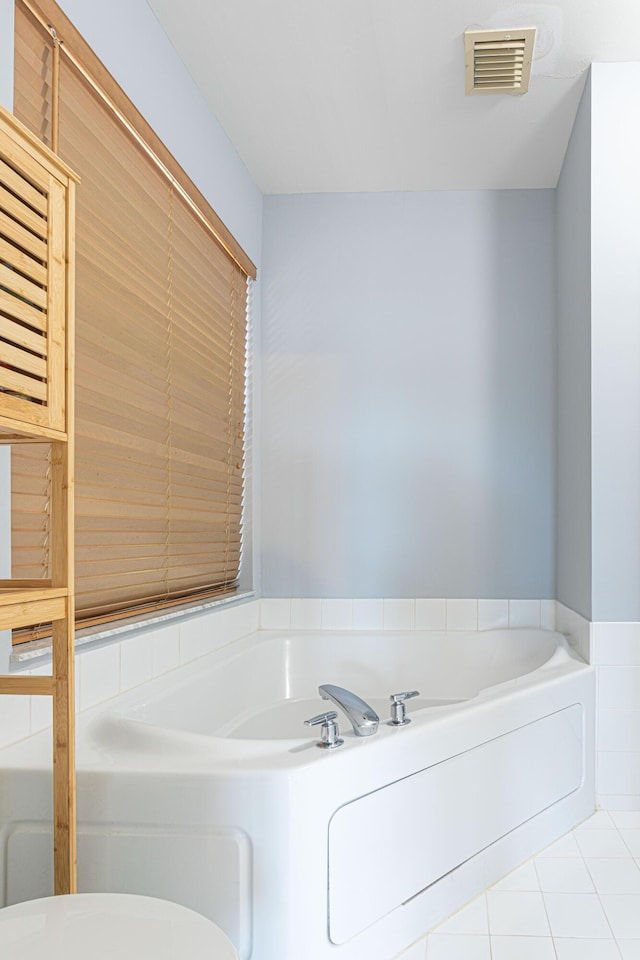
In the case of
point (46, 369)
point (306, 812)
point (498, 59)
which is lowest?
point (306, 812)

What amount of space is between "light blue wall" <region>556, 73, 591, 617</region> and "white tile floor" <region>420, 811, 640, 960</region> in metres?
0.78

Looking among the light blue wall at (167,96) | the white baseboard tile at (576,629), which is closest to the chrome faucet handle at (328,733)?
the white baseboard tile at (576,629)

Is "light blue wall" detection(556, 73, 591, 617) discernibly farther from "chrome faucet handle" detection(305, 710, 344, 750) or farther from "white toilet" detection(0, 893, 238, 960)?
"white toilet" detection(0, 893, 238, 960)

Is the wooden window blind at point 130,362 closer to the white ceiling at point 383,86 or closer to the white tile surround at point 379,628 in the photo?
the white tile surround at point 379,628

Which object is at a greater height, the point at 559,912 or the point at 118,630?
the point at 118,630

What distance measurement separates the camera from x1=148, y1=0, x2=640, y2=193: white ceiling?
255cm

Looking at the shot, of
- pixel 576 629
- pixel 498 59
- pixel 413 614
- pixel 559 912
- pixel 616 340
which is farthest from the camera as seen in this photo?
pixel 413 614

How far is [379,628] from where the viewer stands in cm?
386

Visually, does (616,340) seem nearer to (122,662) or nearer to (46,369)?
(122,662)

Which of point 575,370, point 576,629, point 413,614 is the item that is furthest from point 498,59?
point 413,614

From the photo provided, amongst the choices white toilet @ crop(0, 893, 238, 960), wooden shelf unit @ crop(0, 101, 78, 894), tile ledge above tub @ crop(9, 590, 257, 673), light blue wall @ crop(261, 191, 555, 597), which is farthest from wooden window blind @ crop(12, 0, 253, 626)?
white toilet @ crop(0, 893, 238, 960)

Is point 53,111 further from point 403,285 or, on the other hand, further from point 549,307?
point 549,307

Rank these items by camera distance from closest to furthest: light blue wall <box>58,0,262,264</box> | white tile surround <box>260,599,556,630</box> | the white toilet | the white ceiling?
the white toilet
light blue wall <box>58,0,262,264</box>
the white ceiling
white tile surround <box>260,599,556,630</box>

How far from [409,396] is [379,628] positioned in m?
1.05
